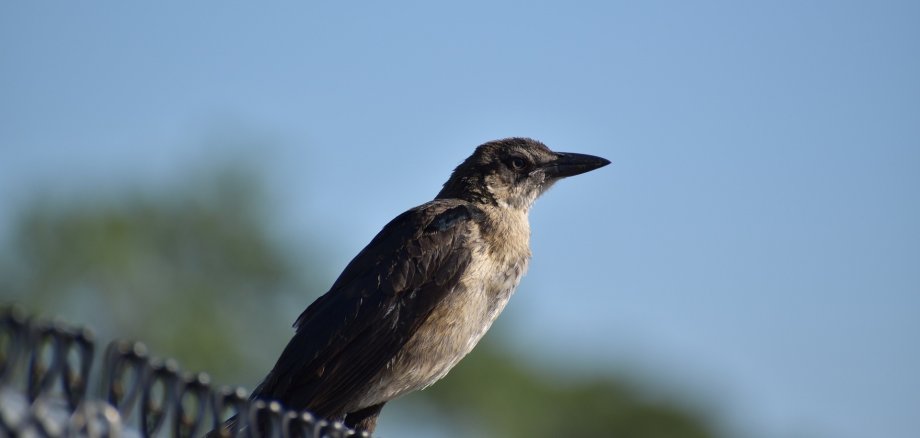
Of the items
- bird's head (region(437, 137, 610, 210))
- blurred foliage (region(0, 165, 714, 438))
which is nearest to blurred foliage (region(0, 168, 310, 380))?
blurred foliage (region(0, 165, 714, 438))

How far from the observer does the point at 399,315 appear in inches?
253

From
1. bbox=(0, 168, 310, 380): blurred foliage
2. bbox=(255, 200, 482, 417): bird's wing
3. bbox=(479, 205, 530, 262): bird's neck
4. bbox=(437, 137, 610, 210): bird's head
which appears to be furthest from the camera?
bbox=(0, 168, 310, 380): blurred foliage

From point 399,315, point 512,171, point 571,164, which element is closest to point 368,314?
point 399,315

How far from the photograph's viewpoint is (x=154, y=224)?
3466cm

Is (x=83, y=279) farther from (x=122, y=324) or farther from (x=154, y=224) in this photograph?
(x=154, y=224)

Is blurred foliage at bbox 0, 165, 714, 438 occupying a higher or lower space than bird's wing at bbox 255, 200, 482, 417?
higher

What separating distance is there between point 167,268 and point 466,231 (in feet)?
91.6

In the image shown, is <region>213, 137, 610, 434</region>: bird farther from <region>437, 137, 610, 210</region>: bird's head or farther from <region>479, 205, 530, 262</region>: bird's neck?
<region>437, 137, 610, 210</region>: bird's head

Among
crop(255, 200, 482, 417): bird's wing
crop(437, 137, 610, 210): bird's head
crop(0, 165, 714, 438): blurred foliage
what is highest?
crop(0, 165, 714, 438): blurred foliage

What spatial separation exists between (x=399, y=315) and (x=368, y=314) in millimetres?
161

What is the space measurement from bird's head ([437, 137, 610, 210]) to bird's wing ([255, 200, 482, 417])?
2.87ft

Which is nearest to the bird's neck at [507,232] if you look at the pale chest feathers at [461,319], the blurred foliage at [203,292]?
the pale chest feathers at [461,319]

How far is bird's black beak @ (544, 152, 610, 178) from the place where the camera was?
8.03m

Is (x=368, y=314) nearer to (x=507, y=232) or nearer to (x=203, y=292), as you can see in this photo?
(x=507, y=232)
